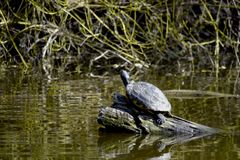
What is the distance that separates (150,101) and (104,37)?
14.5 ft

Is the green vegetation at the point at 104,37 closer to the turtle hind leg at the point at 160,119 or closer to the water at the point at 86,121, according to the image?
the water at the point at 86,121

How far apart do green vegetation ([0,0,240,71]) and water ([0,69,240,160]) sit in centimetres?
136

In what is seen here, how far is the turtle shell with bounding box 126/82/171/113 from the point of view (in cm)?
468

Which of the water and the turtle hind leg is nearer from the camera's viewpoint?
the water

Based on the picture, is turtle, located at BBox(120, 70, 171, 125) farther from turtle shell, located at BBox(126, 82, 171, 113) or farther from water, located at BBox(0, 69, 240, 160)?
water, located at BBox(0, 69, 240, 160)

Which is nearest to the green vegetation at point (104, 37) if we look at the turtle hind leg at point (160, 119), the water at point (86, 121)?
the water at point (86, 121)

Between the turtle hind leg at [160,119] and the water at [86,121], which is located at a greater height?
the turtle hind leg at [160,119]

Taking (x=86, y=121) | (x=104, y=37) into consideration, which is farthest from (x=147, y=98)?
(x=104, y=37)

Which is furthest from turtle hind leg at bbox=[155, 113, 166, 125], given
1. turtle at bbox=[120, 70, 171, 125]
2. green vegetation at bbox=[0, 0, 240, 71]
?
green vegetation at bbox=[0, 0, 240, 71]

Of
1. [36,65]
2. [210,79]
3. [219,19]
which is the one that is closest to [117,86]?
[210,79]

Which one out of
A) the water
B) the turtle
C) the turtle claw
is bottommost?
the water

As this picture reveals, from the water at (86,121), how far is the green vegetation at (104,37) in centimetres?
136

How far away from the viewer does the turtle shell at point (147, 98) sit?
4676 mm

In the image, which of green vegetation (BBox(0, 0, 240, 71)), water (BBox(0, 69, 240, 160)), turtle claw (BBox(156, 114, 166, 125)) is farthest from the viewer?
green vegetation (BBox(0, 0, 240, 71))
